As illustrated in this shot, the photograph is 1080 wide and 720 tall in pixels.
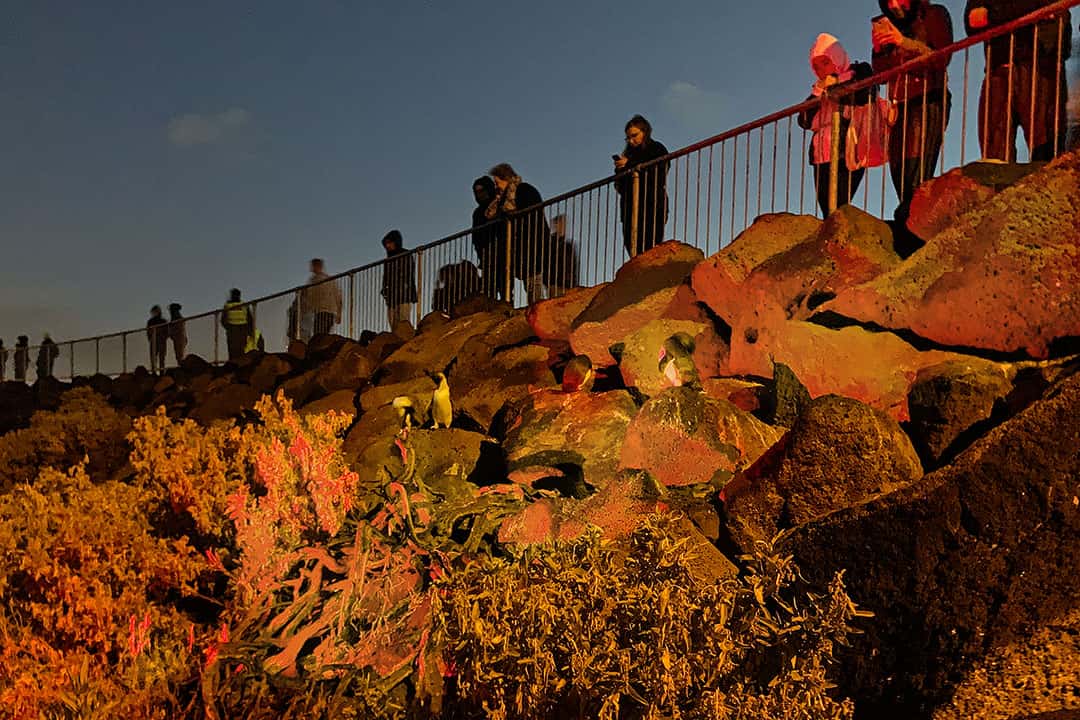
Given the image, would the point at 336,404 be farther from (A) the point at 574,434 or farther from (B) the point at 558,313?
(A) the point at 574,434

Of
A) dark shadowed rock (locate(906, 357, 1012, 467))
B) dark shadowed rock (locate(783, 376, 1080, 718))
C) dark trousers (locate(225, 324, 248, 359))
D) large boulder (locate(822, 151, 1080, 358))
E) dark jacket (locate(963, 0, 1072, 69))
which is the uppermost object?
dark jacket (locate(963, 0, 1072, 69))

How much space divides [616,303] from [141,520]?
12.4 feet

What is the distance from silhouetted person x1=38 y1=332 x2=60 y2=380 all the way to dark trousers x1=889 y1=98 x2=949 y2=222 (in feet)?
88.0

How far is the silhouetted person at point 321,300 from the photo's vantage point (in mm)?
18438

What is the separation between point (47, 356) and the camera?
29734 mm

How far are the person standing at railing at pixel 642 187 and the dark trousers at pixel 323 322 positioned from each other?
940cm

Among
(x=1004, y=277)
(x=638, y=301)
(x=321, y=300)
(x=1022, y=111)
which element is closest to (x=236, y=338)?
(x=321, y=300)

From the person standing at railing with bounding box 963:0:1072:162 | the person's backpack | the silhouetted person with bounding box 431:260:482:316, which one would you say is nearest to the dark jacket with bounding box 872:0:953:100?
the person's backpack

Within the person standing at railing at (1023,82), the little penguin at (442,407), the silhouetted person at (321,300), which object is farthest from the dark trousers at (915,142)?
the silhouetted person at (321,300)

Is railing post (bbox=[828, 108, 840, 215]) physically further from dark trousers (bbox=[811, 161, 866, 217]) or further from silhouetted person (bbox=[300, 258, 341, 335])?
silhouetted person (bbox=[300, 258, 341, 335])

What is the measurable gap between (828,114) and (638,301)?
6.45 ft

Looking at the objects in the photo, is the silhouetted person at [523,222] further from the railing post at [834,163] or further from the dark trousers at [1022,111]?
the dark trousers at [1022,111]

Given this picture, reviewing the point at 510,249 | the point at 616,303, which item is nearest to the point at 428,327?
the point at 510,249

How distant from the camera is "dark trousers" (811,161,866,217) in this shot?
7.48 meters
